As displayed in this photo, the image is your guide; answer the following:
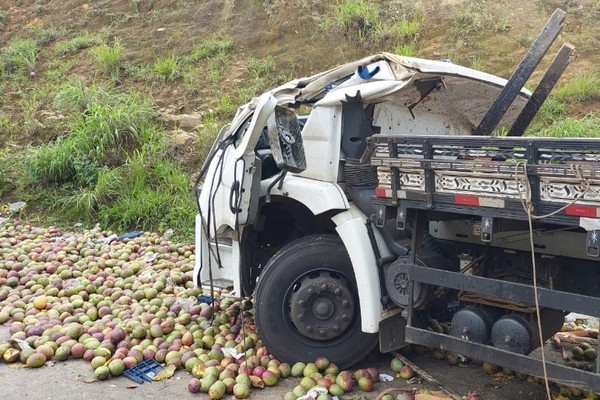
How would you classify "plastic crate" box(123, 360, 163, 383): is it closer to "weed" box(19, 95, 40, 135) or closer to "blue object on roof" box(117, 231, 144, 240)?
"blue object on roof" box(117, 231, 144, 240)

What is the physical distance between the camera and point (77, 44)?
14578mm

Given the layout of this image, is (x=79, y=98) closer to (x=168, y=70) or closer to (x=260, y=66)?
(x=168, y=70)

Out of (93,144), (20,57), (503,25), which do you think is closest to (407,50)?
(503,25)

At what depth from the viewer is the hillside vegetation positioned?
9828 mm

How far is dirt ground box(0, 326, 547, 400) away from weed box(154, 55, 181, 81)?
900 centimetres

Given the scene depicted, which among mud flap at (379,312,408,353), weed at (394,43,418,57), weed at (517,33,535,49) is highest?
weed at (517,33,535,49)

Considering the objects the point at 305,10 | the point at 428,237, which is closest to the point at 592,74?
the point at 305,10

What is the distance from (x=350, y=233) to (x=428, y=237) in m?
0.49

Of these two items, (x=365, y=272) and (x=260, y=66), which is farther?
(x=260, y=66)

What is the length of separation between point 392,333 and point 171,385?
1.53m

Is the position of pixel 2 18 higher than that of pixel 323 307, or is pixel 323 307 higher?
pixel 2 18

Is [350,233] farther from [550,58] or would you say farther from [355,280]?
[550,58]

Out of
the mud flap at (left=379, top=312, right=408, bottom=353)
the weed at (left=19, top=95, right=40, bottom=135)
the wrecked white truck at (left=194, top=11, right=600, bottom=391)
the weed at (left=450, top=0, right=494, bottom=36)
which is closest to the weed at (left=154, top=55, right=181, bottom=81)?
the weed at (left=19, top=95, right=40, bottom=135)

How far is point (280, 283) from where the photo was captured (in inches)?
177
